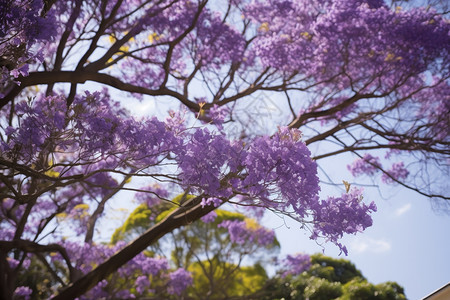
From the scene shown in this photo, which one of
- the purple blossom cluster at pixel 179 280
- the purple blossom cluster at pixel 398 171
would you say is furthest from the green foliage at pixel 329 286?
the purple blossom cluster at pixel 398 171

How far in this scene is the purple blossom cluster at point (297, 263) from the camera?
10.6 metres

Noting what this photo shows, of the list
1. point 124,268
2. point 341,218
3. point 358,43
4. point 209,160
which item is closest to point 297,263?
point 124,268

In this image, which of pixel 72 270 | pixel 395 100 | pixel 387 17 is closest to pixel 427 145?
pixel 395 100

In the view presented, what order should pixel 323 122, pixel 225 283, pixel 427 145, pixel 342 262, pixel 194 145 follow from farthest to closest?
1. pixel 342 262
2. pixel 225 283
3. pixel 323 122
4. pixel 427 145
5. pixel 194 145

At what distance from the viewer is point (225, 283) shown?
1125 centimetres

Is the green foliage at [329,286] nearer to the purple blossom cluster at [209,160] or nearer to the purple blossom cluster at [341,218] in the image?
the purple blossom cluster at [341,218]

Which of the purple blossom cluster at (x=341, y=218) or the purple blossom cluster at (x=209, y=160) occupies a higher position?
the purple blossom cluster at (x=209, y=160)

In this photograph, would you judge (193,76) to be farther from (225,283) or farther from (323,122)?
(225,283)

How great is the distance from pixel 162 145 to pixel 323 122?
175 inches

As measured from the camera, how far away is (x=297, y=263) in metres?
10.7

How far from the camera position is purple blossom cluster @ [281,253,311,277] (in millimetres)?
10602

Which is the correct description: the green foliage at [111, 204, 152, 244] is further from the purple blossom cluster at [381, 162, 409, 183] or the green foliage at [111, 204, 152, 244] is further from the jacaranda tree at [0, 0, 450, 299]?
the purple blossom cluster at [381, 162, 409, 183]

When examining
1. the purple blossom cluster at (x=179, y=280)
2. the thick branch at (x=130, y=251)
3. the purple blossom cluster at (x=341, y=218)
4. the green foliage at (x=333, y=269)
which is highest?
the purple blossom cluster at (x=179, y=280)

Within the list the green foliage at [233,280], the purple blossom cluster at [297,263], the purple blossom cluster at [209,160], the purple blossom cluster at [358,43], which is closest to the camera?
the purple blossom cluster at [209,160]
